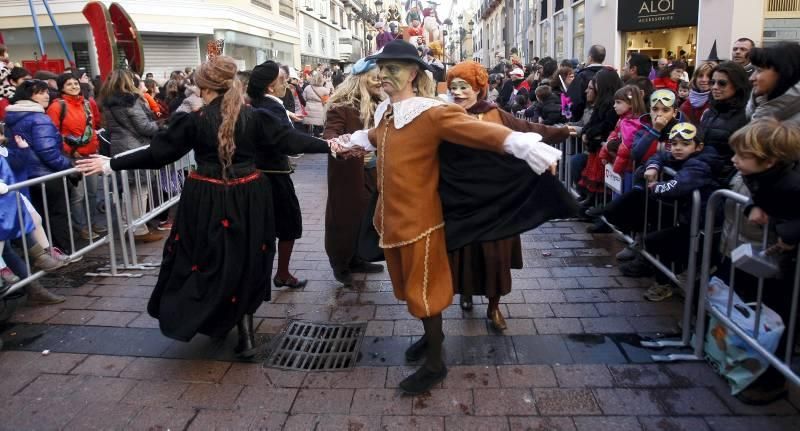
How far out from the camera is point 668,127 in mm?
4902

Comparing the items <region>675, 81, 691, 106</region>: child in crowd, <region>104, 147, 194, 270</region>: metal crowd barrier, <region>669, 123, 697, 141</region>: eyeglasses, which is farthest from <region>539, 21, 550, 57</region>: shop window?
<region>669, 123, 697, 141</region>: eyeglasses

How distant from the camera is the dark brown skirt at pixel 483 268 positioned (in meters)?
4.00

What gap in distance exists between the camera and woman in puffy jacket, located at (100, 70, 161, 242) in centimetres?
662

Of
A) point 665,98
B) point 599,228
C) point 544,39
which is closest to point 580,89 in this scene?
point 599,228

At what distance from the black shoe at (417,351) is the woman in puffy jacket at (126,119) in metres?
4.05

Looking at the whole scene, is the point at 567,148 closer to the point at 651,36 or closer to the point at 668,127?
the point at 668,127

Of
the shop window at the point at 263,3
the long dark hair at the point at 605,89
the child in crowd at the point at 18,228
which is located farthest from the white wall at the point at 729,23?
the shop window at the point at 263,3

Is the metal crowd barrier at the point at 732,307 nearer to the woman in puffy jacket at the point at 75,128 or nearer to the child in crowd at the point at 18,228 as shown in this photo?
the child in crowd at the point at 18,228

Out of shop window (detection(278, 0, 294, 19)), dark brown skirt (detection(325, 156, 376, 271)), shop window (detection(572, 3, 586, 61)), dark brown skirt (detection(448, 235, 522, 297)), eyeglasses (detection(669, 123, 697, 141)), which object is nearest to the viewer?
dark brown skirt (detection(448, 235, 522, 297))

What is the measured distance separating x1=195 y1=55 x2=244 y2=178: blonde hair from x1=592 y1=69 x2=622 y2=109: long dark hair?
14.4ft

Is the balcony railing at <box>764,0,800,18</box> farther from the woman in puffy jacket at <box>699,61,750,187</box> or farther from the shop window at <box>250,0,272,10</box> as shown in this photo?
the shop window at <box>250,0,272,10</box>

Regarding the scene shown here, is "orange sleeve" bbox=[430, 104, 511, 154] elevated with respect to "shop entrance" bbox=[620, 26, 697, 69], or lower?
lower

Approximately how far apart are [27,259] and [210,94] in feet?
7.66

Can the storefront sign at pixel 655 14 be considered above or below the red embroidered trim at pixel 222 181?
above
